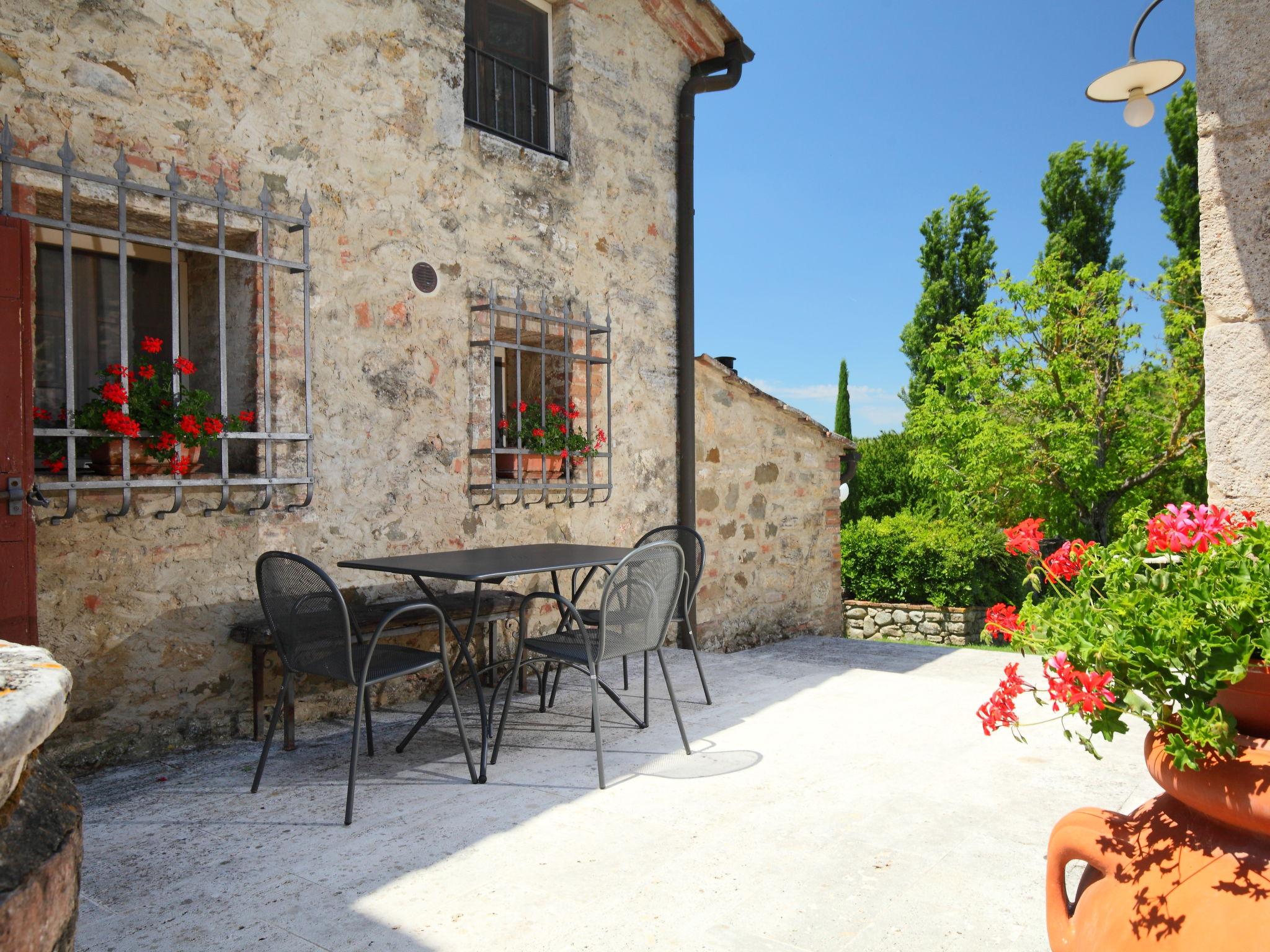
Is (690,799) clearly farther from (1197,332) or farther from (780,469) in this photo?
(1197,332)

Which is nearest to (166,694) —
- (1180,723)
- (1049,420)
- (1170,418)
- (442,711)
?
(442,711)

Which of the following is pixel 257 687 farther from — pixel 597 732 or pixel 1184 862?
pixel 1184 862

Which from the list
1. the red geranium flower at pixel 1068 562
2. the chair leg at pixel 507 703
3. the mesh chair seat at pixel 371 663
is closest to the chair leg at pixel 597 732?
the chair leg at pixel 507 703

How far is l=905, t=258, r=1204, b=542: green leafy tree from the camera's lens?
1061 cm

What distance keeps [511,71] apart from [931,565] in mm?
7524

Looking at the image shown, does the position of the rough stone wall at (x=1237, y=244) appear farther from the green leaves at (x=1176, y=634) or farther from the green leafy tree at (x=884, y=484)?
the green leafy tree at (x=884, y=484)

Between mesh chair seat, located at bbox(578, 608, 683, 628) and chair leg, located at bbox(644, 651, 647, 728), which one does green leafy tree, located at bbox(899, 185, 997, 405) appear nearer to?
mesh chair seat, located at bbox(578, 608, 683, 628)

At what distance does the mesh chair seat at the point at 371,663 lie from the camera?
2.85 metres

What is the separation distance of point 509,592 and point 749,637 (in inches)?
111

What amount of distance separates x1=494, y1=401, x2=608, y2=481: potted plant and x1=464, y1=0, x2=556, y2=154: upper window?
60.3 inches

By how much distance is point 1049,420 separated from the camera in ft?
35.9

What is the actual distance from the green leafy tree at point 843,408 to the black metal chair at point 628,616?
49.6ft

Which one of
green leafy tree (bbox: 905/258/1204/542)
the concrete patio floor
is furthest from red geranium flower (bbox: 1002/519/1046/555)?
green leafy tree (bbox: 905/258/1204/542)

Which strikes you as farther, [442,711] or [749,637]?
[749,637]
